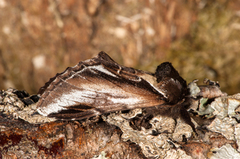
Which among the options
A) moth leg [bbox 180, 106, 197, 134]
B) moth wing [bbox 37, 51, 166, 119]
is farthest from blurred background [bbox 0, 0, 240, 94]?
moth wing [bbox 37, 51, 166, 119]

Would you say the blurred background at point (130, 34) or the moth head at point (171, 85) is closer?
the moth head at point (171, 85)

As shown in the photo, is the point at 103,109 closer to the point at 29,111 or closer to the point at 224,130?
the point at 29,111

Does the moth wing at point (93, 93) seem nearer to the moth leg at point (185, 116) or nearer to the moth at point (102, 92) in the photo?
the moth at point (102, 92)

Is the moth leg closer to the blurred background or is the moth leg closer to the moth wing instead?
the moth wing

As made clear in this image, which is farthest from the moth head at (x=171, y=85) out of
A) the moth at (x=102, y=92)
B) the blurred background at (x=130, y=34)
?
the blurred background at (x=130, y=34)

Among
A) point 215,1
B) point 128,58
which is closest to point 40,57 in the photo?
point 128,58

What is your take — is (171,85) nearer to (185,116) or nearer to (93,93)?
(185,116)
